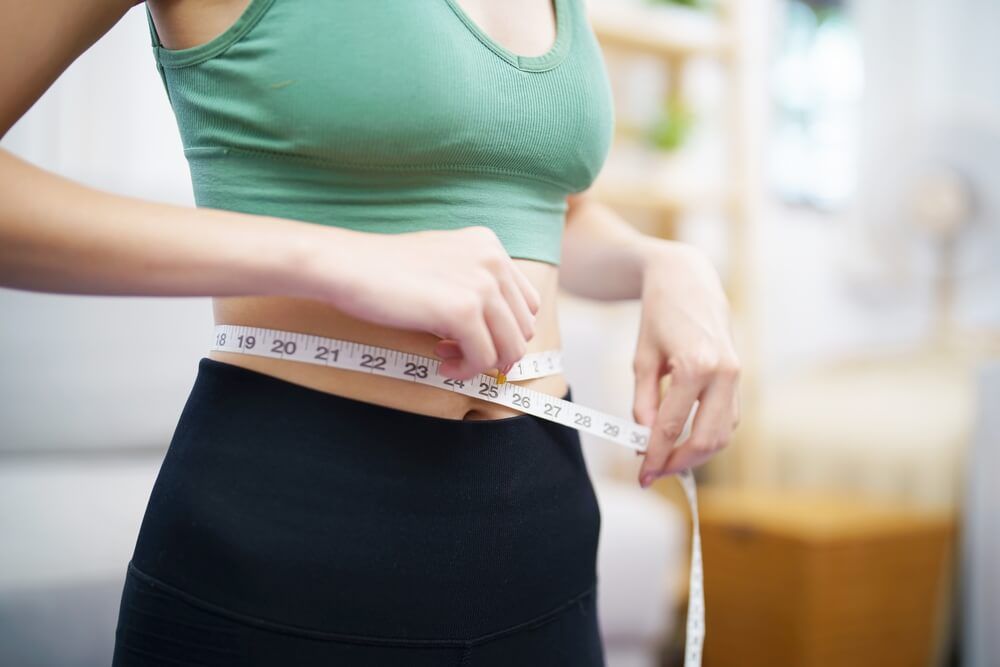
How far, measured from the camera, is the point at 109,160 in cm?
223

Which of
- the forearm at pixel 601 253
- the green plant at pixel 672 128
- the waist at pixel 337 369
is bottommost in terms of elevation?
the waist at pixel 337 369

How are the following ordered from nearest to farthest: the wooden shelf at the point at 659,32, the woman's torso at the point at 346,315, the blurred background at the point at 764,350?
the woman's torso at the point at 346,315 → the blurred background at the point at 764,350 → the wooden shelf at the point at 659,32

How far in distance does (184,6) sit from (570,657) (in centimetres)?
55

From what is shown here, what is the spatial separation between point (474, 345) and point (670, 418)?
10.5 inches

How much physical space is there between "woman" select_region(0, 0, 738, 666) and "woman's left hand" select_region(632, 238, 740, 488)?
5.5 inches

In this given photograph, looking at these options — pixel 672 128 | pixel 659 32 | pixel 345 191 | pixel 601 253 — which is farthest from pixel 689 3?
pixel 345 191

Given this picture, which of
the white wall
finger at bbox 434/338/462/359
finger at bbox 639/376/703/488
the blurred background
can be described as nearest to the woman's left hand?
finger at bbox 639/376/703/488

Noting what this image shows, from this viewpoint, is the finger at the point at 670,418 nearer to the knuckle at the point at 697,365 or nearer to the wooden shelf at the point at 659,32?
the knuckle at the point at 697,365

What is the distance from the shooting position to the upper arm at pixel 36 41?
0.50 metres

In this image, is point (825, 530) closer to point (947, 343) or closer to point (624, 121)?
point (624, 121)

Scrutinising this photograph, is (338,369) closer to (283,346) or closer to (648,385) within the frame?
(283,346)

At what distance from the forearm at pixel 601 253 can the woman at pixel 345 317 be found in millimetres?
173

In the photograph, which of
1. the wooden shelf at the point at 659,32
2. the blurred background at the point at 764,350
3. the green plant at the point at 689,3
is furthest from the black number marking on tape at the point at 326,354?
the green plant at the point at 689,3

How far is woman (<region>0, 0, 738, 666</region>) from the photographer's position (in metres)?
Result: 0.54
